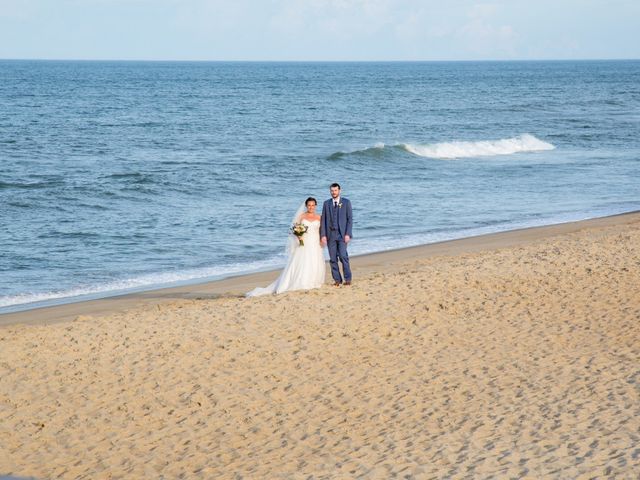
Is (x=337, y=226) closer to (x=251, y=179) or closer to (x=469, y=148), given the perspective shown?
(x=251, y=179)

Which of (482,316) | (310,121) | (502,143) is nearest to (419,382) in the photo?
(482,316)

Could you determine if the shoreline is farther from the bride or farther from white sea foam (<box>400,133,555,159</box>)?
white sea foam (<box>400,133,555,159</box>)

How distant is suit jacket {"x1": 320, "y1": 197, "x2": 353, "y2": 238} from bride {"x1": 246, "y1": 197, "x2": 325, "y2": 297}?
0.65 feet

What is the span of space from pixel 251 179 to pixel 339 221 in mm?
18551

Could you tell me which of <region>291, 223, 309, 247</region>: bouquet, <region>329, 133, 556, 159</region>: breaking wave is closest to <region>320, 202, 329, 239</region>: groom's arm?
<region>291, 223, 309, 247</region>: bouquet

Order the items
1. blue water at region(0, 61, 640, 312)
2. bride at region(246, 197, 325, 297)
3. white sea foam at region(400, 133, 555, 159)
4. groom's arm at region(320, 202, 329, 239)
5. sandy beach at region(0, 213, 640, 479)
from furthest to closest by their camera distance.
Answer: white sea foam at region(400, 133, 555, 159), blue water at region(0, 61, 640, 312), bride at region(246, 197, 325, 297), groom's arm at region(320, 202, 329, 239), sandy beach at region(0, 213, 640, 479)

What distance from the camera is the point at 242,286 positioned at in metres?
16.5

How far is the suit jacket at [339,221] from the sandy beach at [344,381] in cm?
95

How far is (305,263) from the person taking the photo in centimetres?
1477

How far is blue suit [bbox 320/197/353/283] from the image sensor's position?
47.6ft

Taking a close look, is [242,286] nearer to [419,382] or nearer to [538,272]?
[538,272]

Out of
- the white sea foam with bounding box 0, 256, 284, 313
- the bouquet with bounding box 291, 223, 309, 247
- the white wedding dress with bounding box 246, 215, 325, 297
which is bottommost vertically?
the white sea foam with bounding box 0, 256, 284, 313

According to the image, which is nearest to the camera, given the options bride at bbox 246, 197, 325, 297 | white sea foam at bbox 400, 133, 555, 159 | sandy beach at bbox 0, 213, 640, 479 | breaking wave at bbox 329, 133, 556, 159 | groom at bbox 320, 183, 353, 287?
sandy beach at bbox 0, 213, 640, 479

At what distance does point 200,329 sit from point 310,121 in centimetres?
4643
